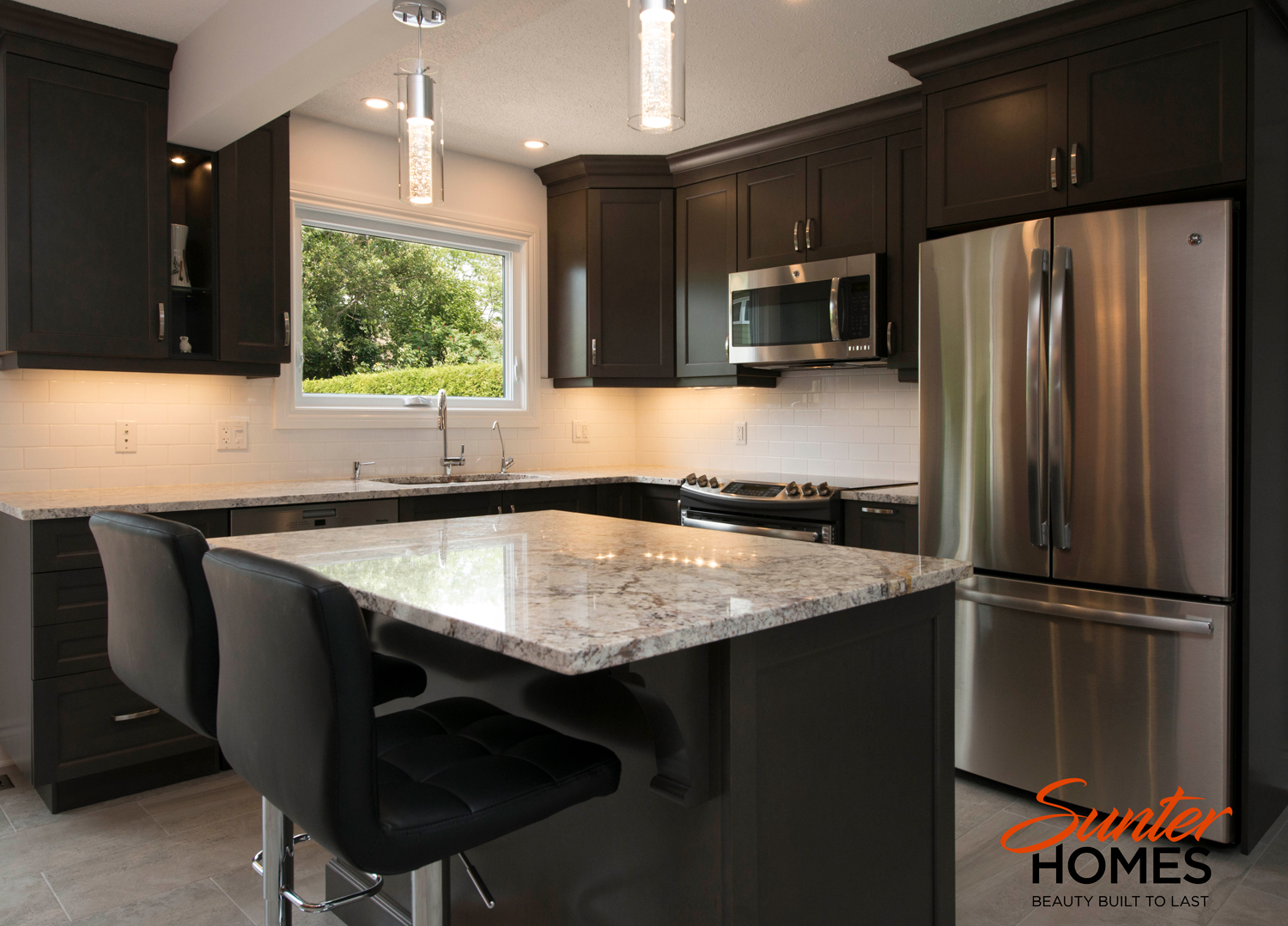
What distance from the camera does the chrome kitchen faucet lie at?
4.16 meters

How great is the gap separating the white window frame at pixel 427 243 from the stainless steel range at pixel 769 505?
3.83ft

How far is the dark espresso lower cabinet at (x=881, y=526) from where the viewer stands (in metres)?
3.20

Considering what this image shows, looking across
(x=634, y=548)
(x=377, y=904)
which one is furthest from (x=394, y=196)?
(x=377, y=904)

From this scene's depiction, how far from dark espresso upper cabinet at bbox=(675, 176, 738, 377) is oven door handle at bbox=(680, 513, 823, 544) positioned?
773 mm

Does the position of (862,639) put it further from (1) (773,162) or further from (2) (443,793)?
(1) (773,162)

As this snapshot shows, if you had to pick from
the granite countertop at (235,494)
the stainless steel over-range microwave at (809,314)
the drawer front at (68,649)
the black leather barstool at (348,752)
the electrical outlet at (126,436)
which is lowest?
the drawer front at (68,649)

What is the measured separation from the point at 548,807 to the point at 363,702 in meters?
0.32

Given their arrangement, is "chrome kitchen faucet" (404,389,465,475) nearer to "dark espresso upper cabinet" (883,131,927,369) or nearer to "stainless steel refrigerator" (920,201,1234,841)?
"dark espresso upper cabinet" (883,131,927,369)

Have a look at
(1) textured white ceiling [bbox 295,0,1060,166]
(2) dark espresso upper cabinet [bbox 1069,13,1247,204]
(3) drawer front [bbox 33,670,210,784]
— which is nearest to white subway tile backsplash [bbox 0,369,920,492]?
(3) drawer front [bbox 33,670,210,784]

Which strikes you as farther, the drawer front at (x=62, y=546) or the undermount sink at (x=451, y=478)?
the undermount sink at (x=451, y=478)

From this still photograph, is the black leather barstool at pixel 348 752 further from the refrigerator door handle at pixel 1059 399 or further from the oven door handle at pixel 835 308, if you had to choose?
the oven door handle at pixel 835 308

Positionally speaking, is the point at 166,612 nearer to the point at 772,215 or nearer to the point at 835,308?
the point at 835,308

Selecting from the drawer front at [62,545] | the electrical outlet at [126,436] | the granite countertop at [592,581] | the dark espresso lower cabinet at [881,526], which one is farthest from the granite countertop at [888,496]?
the electrical outlet at [126,436]

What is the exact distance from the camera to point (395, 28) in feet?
7.57
